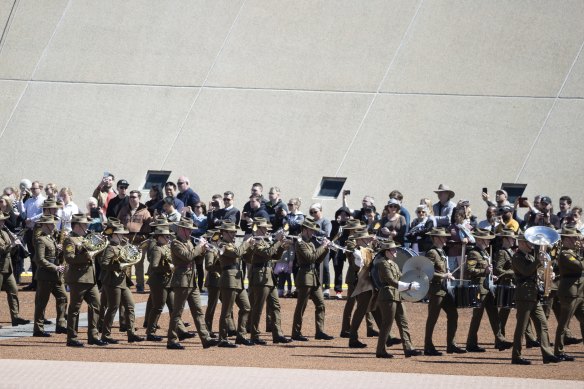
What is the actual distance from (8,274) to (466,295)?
669 centimetres

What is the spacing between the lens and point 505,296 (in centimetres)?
1557

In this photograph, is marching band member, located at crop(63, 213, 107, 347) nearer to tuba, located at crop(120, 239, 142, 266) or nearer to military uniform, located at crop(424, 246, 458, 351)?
tuba, located at crop(120, 239, 142, 266)

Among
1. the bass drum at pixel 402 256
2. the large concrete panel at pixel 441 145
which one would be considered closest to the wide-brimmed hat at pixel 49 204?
the bass drum at pixel 402 256

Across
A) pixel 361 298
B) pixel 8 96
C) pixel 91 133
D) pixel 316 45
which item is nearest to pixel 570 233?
pixel 361 298

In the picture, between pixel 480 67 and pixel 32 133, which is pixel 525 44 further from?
pixel 32 133

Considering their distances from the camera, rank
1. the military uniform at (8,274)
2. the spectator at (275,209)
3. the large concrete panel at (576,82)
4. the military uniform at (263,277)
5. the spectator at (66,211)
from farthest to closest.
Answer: the large concrete panel at (576,82) → the spectator at (66,211) → the spectator at (275,209) → the military uniform at (8,274) → the military uniform at (263,277)

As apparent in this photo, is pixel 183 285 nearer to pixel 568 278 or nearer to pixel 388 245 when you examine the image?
pixel 388 245

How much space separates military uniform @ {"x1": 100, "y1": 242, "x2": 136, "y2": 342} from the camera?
1634 centimetres

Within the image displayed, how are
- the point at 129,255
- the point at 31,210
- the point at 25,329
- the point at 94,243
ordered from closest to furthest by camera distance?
the point at 94,243 → the point at 129,255 → the point at 25,329 → the point at 31,210

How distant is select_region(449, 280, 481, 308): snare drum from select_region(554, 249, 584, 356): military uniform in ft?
3.58

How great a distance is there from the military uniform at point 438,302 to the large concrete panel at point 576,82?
9245 millimetres

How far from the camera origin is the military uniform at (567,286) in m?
15.3

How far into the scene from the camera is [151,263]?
16344mm

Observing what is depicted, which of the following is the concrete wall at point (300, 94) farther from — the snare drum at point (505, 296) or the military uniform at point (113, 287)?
the military uniform at point (113, 287)
